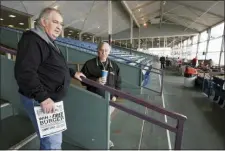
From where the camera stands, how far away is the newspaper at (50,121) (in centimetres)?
128

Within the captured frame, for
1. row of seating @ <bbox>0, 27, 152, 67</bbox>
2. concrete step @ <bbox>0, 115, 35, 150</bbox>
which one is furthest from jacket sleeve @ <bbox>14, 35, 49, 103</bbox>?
row of seating @ <bbox>0, 27, 152, 67</bbox>

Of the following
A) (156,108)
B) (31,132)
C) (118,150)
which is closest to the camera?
(156,108)

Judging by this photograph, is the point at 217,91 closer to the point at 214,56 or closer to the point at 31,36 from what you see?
the point at 31,36

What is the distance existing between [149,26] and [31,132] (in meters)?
21.1

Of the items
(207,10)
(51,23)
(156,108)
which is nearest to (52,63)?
(51,23)

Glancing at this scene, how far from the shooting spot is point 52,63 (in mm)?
1232

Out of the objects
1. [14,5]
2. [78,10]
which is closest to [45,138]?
[14,5]

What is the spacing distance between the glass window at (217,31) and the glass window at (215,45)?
403mm

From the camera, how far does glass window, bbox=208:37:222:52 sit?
14.3 metres

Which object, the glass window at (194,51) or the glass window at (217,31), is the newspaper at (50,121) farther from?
the glass window at (194,51)

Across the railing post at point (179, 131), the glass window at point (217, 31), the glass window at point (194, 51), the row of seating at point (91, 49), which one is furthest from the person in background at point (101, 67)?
the glass window at point (194, 51)

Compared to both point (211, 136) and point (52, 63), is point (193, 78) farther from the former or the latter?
point (52, 63)

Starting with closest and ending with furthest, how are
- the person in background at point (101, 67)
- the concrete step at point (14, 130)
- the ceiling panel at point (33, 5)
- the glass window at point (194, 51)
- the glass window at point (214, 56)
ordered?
1. the concrete step at point (14, 130)
2. the person in background at point (101, 67)
3. the ceiling panel at point (33, 5)
4. the glass window at point (214, 56)
5. the glass window at point (194, 51)

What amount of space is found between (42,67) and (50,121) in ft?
1.38
